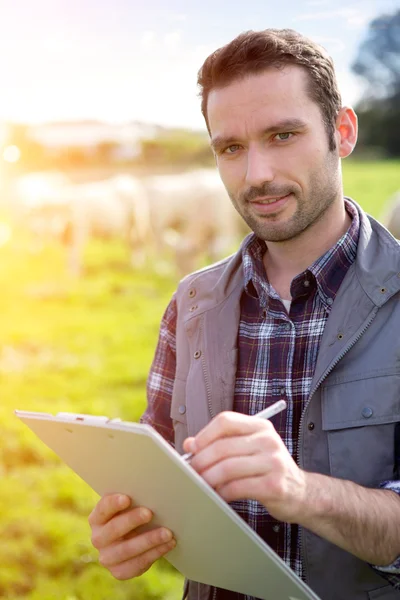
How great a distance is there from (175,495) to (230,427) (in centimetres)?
14

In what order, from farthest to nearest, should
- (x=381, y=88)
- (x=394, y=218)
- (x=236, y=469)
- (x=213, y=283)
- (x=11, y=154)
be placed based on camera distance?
(x=11, y=154) → (x=381, y=88) → (x=394, y=218) → (x=213, y=283) → (x=236, y=469)

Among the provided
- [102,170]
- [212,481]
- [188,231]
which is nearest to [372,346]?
[212,481]

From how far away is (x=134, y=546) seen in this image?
1254 mm

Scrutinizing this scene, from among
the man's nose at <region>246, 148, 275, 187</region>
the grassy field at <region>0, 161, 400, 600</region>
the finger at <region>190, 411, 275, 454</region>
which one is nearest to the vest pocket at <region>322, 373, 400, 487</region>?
the finger at <region>190, 411, 275, 454</region>

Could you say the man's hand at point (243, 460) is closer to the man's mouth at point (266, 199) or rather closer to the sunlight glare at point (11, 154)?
the man's mouth at point (266, 199)

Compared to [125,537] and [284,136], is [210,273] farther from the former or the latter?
[125,537]

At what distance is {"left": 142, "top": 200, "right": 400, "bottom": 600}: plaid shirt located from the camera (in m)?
1.45

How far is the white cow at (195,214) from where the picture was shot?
6.93 metres

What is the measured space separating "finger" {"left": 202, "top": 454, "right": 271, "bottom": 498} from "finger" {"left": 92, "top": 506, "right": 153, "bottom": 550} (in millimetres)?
213

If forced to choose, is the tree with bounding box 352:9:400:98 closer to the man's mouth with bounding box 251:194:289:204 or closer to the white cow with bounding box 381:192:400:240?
the white cow with bounding box 381:192:400:240

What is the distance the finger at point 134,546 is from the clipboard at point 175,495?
2 cm

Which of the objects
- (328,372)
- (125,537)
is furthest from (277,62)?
(125,537)

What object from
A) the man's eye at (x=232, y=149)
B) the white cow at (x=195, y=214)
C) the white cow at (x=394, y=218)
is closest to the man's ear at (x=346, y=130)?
the man's eye at (x=232, y=149)

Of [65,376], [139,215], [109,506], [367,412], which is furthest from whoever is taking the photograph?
[139,215]
